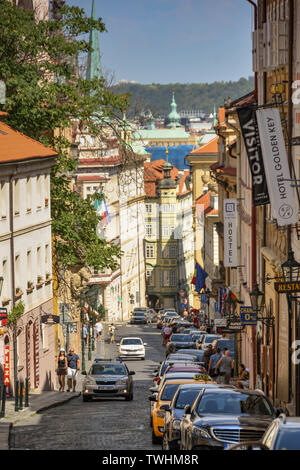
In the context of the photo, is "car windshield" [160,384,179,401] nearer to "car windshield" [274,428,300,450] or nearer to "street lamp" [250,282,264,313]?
"street lamp" [250,282,264,313]

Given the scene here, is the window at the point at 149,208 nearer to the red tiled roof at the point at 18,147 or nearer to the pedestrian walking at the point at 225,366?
the red tiled roof at the point at 18,147

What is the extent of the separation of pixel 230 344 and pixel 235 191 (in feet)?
36.2

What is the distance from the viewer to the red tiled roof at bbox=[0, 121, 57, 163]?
38.2m

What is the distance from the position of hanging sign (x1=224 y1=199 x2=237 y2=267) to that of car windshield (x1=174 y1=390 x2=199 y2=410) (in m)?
28.8

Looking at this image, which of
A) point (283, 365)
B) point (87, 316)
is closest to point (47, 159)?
point (283, 365)

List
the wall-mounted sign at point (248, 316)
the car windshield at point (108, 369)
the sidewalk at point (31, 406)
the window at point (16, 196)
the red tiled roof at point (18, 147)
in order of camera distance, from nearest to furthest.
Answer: the sidewalk at point (31, 406), the wall-mounted sign at point (248, 316), the car windshield at point (108, 369), the red tiled roof at point (18, 147), the window at point (16, 196)

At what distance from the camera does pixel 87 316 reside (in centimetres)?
8038

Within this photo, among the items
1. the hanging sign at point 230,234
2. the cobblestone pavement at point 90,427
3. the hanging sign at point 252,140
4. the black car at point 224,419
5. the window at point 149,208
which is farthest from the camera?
the window at point 149,208

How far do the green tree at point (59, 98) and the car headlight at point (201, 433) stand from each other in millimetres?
27151

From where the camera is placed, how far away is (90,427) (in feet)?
88.9

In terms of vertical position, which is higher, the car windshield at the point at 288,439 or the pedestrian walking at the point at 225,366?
the car windshield at the point at 288,439

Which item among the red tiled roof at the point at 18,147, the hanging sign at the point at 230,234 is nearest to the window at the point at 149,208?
the hanging sign at the point at 230,234

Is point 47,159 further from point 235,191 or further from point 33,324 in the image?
point 235,191

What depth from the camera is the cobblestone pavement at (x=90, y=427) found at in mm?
23922
